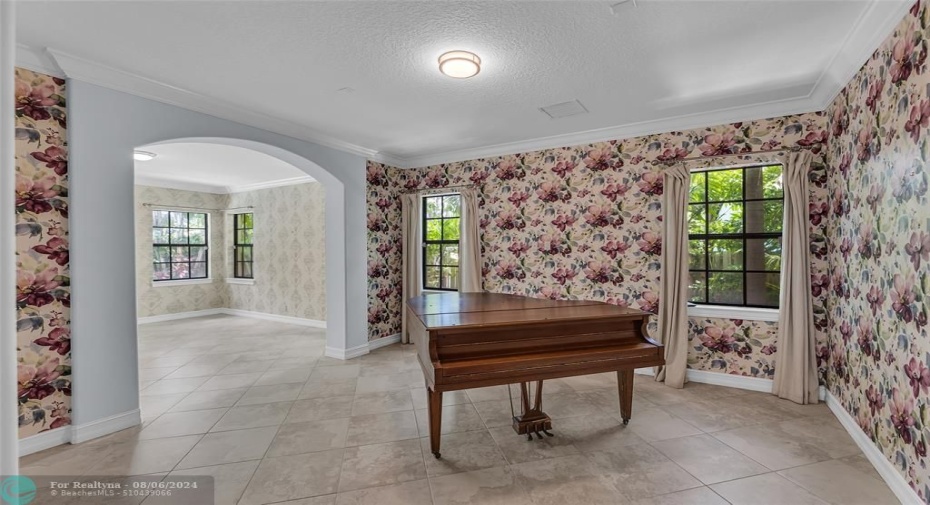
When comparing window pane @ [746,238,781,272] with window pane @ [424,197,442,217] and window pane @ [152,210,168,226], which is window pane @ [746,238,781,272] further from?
window pane @ [152,210,168,226]

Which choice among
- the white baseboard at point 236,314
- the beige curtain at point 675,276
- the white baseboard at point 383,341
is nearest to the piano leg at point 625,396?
the beige curtain at point 675,276

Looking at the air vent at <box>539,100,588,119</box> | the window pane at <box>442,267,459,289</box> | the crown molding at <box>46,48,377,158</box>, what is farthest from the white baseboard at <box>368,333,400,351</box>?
the air vent at <box>539,100,588,119</box>

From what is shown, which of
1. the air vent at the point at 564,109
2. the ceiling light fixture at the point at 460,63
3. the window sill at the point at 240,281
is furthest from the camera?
the window sill at the point at 240,281

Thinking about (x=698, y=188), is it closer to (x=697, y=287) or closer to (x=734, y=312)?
(x=697, y=287)

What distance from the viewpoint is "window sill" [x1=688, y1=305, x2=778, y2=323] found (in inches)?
145

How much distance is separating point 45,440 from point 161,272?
5574mm

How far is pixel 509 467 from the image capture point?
250cm

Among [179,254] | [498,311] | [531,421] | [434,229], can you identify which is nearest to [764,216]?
[498,311]

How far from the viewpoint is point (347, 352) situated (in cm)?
483

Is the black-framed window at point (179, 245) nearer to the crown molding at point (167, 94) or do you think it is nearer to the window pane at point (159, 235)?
the window pane at point (159, 235)

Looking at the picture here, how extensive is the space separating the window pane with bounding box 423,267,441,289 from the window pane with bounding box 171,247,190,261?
5.17 m

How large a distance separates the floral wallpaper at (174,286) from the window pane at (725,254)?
8380 mm

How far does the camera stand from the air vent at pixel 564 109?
3.57 meters

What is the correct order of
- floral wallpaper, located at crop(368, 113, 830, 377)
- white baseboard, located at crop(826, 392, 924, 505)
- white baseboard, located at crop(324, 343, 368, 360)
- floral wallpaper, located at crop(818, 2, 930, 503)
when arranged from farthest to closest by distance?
white baseboard, located at crop(324, 343, 368, 360) → floral wallpaper, located at crop(368, 113, 830, 377) → white baseboard, located at crop(826, 392, 924, 505) → floral wallpaper, located at crop(818, 2, 930, 503)
